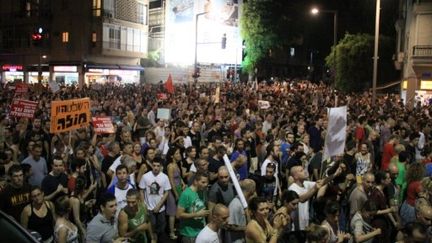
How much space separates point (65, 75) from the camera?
162 ft

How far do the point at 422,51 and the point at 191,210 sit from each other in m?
29.8

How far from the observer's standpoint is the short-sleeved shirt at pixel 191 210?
684 cm

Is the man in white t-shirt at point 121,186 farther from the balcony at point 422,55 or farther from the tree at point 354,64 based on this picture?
the tree at point 354,64

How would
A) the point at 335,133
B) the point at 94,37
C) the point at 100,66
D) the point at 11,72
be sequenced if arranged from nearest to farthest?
the point at 335,133, the point at 94,37, the point at 100,66, the point at 11,72

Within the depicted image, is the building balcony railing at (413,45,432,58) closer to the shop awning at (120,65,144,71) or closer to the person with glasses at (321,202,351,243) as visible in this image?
the shop awning at (120,65,144,71)

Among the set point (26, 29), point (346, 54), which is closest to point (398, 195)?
point (346, 54)

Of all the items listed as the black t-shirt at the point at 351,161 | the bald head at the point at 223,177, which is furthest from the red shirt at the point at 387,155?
the bald head at the point at 223,177

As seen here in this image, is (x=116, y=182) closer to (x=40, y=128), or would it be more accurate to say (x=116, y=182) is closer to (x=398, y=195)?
(x=398, y=195)

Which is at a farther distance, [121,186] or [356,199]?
[121,186]

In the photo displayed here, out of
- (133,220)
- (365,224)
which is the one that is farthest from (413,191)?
(133,220)

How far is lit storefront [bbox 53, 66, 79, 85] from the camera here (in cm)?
4819

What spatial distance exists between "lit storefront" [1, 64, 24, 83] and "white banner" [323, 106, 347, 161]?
4676 centimetres

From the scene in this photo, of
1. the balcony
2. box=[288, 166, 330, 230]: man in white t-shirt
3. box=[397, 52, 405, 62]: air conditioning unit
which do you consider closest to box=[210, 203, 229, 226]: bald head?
box=[288, 166, 330, 230]: man in white t-shirt

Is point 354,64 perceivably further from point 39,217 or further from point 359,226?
point 39,217
